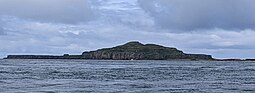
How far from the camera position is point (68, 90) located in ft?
180

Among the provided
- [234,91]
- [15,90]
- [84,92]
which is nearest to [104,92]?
[84,92]

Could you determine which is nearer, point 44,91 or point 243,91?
point 44,91

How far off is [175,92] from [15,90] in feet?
57.3

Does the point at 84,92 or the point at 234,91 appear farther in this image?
the point at 234,91

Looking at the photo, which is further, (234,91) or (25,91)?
(234,91)

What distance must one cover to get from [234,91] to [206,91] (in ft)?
12.1

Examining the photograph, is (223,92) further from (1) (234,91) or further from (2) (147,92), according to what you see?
(2) (147,92)

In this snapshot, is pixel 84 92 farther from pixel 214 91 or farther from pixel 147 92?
pixel 214 91

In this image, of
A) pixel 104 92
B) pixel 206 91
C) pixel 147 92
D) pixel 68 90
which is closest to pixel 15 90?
pixel 68 90

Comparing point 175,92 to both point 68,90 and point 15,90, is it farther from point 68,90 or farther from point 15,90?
point 15,90

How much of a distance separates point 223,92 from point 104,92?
13080 millimetres

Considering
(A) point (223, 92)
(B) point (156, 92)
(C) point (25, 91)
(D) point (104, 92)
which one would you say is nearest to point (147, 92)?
(B) point (156, 92)

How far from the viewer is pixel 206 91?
55531 mm

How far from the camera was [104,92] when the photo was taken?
176 ft
